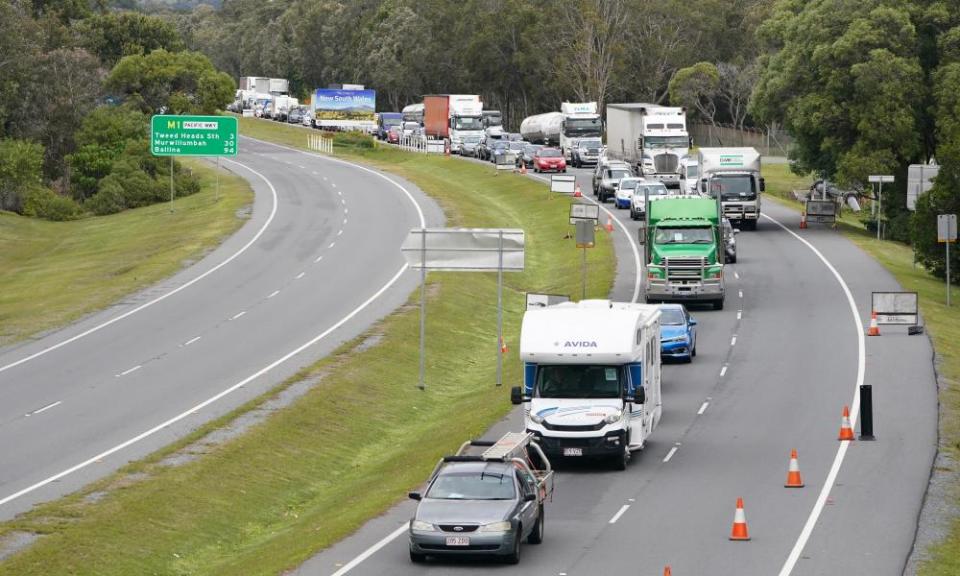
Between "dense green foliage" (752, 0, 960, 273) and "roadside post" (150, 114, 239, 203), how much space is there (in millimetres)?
31213

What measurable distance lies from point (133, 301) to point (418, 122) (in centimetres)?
8344

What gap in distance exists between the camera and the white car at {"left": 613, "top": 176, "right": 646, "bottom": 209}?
2999 inches

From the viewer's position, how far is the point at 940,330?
4528 cm

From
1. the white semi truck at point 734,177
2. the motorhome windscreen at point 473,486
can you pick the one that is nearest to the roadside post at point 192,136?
the white semi truck at point 734,177

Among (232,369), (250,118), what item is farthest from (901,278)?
(250,118)

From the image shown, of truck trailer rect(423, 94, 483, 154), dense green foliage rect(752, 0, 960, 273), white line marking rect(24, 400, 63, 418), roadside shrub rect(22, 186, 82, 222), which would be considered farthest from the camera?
truck trailer rect(423, 94, 483, 154)

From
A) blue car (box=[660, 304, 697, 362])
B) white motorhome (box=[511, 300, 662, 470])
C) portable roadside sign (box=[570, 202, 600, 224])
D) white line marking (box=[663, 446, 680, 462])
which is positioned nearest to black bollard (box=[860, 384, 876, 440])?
white line marking (box=[663, 446, 680, 462])

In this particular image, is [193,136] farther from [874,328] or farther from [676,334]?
[676,334]

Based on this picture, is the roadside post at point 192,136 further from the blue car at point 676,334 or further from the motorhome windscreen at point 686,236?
the blue car at point 676,334

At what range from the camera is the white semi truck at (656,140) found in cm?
8331

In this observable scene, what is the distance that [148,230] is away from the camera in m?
77.2

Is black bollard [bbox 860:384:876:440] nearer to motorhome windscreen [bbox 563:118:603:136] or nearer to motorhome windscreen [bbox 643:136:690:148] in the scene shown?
motorhome windscreen [bbox 643:136:690:148]

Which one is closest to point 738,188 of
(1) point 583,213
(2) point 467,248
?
(1) point 583,213

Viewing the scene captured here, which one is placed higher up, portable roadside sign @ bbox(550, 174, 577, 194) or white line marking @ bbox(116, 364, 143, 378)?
portable roadside sign @ bbox(550, 174, 577, 194)
